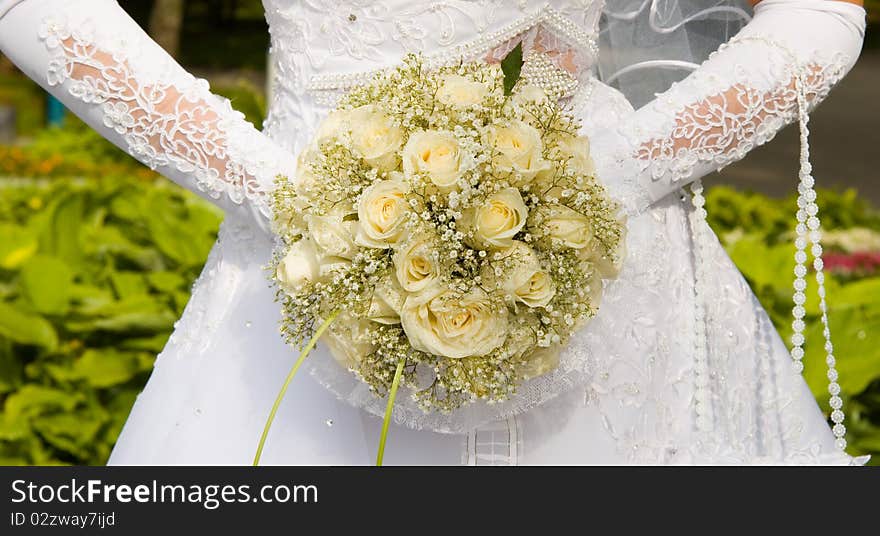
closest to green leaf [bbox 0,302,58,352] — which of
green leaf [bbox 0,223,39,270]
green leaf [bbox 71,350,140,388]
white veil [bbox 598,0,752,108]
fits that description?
green leaf [bbox 71,350,140,388]

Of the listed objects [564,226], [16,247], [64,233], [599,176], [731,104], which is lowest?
[564,226]

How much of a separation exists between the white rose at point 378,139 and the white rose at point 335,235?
7 centimetres

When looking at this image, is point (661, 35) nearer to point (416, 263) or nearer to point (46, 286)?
point (416, 263)

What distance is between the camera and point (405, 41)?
5.50 ft

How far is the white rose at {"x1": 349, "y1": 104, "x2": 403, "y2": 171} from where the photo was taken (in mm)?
1314

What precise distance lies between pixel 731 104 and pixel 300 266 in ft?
2.27

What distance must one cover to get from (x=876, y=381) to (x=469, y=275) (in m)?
2.45

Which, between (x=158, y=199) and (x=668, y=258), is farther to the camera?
(x=158, y=199)

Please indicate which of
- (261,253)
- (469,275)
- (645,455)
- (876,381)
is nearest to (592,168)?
(469,275)

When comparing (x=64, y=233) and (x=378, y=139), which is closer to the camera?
(x=378, y=139)

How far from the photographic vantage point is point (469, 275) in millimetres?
1309

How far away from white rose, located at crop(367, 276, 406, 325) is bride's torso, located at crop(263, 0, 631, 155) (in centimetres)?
49

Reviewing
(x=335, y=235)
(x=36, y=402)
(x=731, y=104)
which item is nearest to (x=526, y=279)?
(x=335, y=235)
